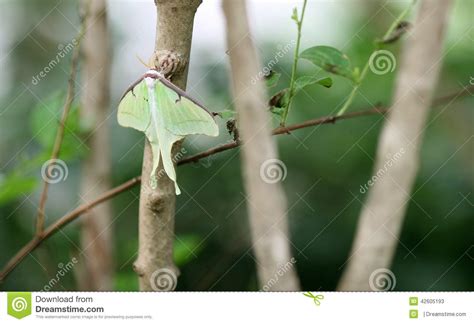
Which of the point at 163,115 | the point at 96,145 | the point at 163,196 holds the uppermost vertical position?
the point at 96,145

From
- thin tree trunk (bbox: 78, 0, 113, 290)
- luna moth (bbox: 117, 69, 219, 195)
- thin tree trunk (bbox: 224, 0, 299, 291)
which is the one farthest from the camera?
thin tree trunk (bbox: 78, 0, 113, 290)

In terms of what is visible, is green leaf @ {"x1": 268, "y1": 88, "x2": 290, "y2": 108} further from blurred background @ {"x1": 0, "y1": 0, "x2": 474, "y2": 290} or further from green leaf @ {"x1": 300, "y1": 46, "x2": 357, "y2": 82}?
blurred background @ {"x1": 0, "y1": 0, "x2": 474, "y2": 290}

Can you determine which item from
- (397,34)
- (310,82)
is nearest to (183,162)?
(310,82)

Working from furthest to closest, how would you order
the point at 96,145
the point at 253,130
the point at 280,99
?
the point at 96,145 → the point at 280,99 → the point at 253,130

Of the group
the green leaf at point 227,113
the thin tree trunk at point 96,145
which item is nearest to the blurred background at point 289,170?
the thin tree trunk at point 96,145

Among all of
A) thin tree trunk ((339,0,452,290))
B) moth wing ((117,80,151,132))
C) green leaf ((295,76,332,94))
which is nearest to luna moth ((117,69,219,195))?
moth wing ((117,80,151,132))

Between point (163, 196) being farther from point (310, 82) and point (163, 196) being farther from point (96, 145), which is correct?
point (96, 145)
